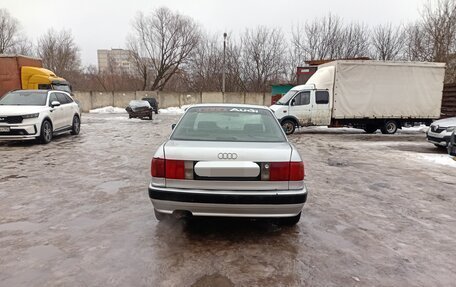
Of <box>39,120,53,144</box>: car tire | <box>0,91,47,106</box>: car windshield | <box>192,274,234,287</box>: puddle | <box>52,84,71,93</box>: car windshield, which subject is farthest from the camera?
<box>52,84,71,93</box>: car windshield

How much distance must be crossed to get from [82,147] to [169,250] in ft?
25.0

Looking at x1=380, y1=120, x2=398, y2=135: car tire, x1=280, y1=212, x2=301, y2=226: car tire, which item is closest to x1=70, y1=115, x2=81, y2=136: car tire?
x1=280, y1=212, x2=301, y2=226: car tire

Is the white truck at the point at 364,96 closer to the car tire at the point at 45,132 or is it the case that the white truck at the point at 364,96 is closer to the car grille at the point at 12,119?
the car tire at the point at 45,132

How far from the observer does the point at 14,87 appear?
17.4 m

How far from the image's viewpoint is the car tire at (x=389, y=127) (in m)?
15.4

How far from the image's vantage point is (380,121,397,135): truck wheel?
15.4 m

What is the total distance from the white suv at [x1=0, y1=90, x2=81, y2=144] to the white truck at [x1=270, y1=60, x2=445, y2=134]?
835 cm

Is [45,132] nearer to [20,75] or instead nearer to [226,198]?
[226,198]

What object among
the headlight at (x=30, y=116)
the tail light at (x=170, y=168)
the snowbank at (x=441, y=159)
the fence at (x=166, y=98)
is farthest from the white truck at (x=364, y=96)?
the fence at (x=166, y=98)

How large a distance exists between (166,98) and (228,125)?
34639 millimetres

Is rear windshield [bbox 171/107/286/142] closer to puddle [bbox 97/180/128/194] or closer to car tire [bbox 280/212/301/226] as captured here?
car tire [bbox 280/212/301/226]

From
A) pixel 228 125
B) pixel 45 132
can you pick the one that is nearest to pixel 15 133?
pixel 45 132

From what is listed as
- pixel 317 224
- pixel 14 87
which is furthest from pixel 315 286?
pixel 14 87

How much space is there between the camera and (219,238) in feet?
11.9
